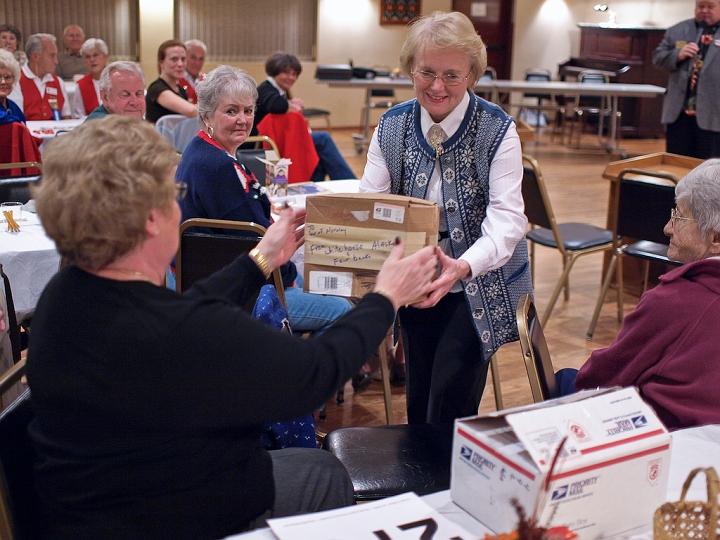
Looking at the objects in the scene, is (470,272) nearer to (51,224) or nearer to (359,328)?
(359,328)

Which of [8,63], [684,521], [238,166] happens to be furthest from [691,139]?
[684,521]

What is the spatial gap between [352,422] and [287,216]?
1620 mm

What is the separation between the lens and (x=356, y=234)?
1725 mm

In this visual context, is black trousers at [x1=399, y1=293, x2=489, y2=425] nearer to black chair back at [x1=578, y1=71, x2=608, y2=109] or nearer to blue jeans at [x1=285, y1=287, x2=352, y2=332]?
blue jeans at [x1=285, y1=287, x2=352, y2=332]

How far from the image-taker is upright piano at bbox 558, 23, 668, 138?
11492mm

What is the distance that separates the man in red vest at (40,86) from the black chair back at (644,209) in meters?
4.57

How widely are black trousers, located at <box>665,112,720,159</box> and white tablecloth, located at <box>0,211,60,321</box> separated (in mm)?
4691

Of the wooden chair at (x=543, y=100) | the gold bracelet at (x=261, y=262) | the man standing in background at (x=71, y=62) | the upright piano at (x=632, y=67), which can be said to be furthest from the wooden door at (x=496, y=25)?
the gold bracelet at (x=261, y=262)

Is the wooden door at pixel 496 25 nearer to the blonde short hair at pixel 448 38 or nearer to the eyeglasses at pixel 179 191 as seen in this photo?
the blonde short hair at pixel 448 38

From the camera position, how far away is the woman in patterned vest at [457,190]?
1933mm

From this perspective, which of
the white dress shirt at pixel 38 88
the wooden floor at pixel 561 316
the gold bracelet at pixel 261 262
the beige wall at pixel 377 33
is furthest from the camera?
the beige wall at pixel 377 33

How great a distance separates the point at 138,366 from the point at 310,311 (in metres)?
1.79

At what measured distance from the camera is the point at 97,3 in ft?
35.1

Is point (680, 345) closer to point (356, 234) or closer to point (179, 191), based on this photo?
point (356, 234)
